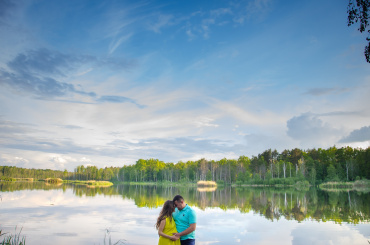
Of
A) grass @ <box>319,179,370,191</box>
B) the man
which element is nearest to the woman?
the man

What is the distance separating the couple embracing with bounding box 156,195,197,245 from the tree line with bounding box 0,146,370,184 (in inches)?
2672

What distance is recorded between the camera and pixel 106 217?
18906 mm

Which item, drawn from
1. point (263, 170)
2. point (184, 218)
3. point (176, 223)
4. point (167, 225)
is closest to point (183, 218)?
point (184, 218)

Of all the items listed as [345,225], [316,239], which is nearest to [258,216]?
[345,225]

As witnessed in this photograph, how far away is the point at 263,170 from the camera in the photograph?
94.2 meters

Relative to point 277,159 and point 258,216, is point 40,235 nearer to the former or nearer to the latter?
point 258,216

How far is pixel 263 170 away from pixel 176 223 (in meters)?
92.7

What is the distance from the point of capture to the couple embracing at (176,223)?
596cm

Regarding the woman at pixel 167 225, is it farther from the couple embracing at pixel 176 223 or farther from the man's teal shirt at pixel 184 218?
the man's teal shirt at pixel 184 218

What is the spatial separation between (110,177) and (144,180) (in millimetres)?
24080

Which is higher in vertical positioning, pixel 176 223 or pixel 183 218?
pixel 183 218

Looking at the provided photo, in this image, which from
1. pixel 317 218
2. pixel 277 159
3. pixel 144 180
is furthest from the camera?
pixel 144 180

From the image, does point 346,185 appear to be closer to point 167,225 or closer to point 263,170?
point 263,170

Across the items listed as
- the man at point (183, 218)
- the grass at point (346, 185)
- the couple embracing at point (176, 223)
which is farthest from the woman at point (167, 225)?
the grass at point (346, 185)
